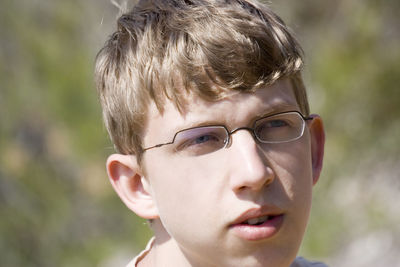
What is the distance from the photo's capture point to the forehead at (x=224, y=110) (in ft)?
5.51

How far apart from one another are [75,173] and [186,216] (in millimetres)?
5682

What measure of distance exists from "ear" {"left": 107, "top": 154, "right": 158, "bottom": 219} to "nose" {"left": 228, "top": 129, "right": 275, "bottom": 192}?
323 mm

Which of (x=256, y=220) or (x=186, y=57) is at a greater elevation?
(x=186, y=57)

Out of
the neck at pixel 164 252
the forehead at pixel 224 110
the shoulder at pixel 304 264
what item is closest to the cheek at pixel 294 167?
the forehead at pixel 224 110

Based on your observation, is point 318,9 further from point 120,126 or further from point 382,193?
point 120,126

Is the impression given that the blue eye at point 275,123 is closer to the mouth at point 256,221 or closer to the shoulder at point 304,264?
the mouth at point 256,221

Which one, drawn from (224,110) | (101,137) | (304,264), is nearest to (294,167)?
(224,110)

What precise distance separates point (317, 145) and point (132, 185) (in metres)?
0.56

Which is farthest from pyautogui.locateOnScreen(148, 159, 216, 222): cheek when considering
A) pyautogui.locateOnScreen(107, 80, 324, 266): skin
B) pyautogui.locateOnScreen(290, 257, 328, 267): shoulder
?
pyautogui.locateOnScreen(290, 257, 328, 267): shoulder

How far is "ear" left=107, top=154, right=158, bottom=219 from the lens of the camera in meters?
1.88

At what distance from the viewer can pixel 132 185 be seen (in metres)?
1.92

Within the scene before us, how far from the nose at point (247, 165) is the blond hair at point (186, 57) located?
130 mm

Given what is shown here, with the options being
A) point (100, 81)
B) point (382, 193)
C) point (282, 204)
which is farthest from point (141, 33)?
point (382, 193)

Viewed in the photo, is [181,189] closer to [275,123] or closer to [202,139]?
[202,139]
